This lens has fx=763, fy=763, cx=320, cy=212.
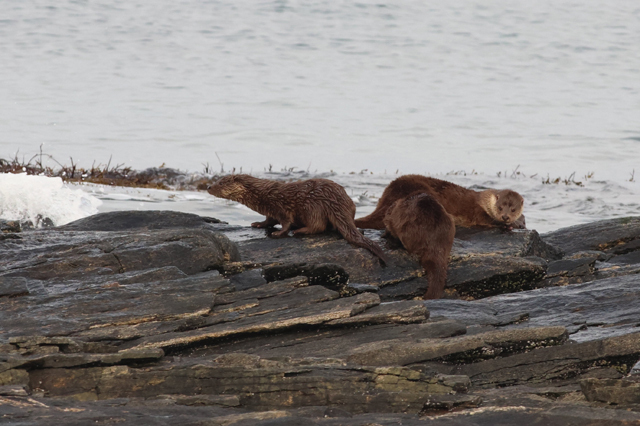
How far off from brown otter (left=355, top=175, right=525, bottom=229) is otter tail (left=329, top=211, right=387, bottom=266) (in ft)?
4.11

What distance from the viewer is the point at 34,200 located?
43.0 feet

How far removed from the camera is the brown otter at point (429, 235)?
30.3 feet

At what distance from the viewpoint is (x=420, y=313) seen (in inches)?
267

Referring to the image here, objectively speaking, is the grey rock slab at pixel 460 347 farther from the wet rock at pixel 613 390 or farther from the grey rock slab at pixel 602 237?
the grey rock slab at pixel 602 237

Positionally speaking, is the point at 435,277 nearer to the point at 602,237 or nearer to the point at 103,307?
the point at 602,237

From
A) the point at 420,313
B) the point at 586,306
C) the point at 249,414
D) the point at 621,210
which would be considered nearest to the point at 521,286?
the point at 586,306

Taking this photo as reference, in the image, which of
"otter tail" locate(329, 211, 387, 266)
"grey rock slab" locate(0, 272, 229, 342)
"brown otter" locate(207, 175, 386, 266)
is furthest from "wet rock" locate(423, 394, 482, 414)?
"otter tail" locate(329, 211, 387, 266)

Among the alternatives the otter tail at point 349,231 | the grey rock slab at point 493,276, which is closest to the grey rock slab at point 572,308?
the grey rock slab at point 493,276

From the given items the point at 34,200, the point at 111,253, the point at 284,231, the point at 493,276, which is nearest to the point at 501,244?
the point at 493,276

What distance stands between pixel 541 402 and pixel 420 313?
6.46ft

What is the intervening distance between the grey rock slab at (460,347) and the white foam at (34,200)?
8.66 meters

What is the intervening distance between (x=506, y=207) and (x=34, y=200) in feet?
25.9

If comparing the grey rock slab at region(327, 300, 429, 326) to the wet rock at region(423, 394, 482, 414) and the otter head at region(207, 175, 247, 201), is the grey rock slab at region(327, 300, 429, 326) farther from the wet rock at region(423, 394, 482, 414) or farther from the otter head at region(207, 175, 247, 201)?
the otter head at region(207, 175, 247, 201)

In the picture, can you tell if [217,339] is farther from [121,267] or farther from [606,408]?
[606,408]
